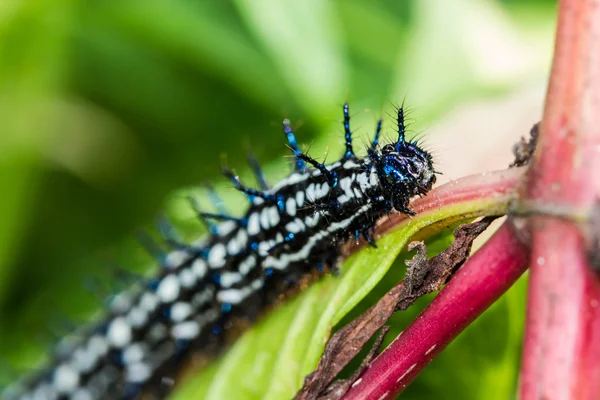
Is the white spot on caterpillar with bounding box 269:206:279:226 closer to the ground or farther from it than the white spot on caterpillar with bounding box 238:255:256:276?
closer to the ground

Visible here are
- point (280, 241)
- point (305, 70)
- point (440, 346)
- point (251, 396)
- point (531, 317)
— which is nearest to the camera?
point (531, 317)

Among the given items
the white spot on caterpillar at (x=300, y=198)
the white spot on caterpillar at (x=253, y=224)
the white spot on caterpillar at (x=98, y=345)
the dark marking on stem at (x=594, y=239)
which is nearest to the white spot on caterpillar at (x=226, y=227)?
the white spot on caterpillar at (x=253, y=224)

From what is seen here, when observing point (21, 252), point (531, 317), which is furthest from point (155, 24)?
point (531, 317)

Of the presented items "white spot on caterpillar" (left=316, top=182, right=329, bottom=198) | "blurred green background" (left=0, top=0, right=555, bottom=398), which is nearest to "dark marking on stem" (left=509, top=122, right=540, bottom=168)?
"blurred green background" (left=0, top=0, right=555, bottom=398)

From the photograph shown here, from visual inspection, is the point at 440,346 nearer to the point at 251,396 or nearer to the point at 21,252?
the point at 251,396

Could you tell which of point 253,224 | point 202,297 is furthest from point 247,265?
point 202,297

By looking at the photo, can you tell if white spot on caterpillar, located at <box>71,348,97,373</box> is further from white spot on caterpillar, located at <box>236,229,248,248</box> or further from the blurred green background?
white spot on caterpillar, located at <box>236,229,248,248</box>

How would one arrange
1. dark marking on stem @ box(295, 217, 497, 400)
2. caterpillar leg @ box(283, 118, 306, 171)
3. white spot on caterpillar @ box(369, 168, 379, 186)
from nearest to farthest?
dark marking on stem @ box(295, 217, 497, 400), white spot on caterpillar @ box(369, 168, 379, 186), caterpillar leg @ box(283, 118, 306, 171)
